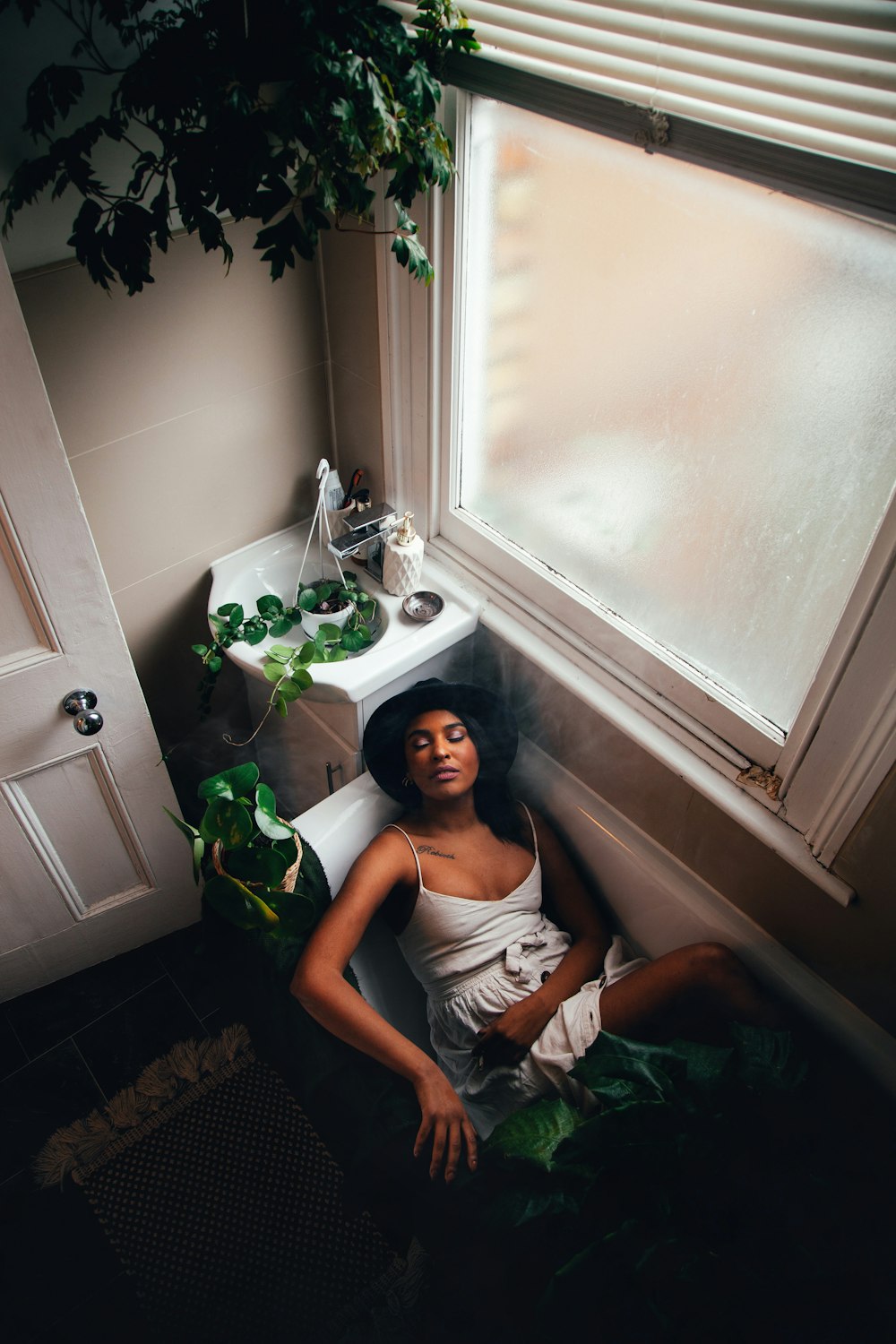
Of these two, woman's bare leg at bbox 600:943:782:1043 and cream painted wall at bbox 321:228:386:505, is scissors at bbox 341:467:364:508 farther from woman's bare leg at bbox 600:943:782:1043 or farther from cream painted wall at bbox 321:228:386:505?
woman's bare leg at bbox 600:943:782:1043

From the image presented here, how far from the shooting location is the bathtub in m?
1.41

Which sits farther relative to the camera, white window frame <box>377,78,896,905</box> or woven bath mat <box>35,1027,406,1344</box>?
woven bath mat <box>35,1027,406,1344</box>

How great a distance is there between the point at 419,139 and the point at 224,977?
163 cm

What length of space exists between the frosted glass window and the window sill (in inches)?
4.1

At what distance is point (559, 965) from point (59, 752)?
991 millimetres

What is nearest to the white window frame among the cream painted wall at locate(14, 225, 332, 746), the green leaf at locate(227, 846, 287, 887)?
the cream painted wall at locate(14, 225, 332, 746)

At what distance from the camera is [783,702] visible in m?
1.30

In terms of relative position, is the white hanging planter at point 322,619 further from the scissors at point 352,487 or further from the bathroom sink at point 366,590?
the scissors at point 352,487

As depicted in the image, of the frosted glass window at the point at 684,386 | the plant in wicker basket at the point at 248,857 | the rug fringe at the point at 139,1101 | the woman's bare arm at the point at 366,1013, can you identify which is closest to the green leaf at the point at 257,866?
the plant in wicker basket at the point at 248,857

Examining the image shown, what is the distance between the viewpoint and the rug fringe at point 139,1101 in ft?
5.16

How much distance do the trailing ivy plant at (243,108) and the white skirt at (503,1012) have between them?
46.9 inches

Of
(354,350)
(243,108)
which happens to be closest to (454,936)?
(354,350)

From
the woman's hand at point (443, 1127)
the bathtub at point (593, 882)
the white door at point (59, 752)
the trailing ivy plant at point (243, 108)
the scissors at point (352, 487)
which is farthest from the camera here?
the scissors at point (352, 487)

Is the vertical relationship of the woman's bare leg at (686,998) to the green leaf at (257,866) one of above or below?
below
